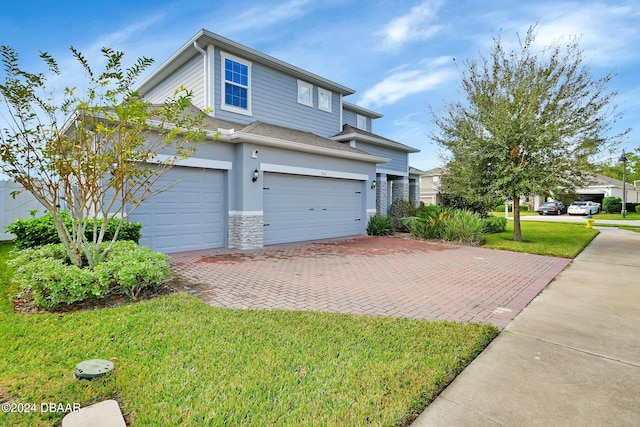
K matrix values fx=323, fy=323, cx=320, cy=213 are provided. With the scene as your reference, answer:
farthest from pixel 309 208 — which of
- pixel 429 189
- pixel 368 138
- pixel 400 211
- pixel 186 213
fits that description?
pixel 429 189

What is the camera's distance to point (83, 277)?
439 centimetres

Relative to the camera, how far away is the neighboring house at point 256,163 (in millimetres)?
9234

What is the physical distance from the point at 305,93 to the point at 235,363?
41.7 ft

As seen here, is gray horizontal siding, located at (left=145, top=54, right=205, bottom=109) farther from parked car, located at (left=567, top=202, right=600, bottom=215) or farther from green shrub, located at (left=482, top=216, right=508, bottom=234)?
parked car, located at (left=567, top=202, right=600, bottom=215)

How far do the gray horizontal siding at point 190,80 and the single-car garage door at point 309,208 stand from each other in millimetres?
4117

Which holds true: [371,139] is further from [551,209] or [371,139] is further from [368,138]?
[551,209]

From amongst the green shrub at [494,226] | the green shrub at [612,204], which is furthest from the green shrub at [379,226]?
the green shrub at [612,204]

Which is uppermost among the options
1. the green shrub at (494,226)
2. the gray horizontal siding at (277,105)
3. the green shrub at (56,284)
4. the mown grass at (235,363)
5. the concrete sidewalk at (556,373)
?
the gray horizontal siding at (277,105)

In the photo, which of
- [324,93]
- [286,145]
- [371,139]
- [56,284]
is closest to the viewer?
[56,284]

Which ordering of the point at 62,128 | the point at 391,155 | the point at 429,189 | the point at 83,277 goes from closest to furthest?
the point at 83,277 < the point at 62,128 < the point at 391,155 < the point at 429,189

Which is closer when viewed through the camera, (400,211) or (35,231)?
(35,231)

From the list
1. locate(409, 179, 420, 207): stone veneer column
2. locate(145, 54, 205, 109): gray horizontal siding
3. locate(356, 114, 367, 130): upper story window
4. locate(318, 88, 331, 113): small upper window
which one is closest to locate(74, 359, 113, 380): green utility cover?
locate(145, 54, 205, 109): gray horizontal siding

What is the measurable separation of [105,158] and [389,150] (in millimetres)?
13973

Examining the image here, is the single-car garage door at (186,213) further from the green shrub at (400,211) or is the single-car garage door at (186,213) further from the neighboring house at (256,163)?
the green shrub at (400,211)
